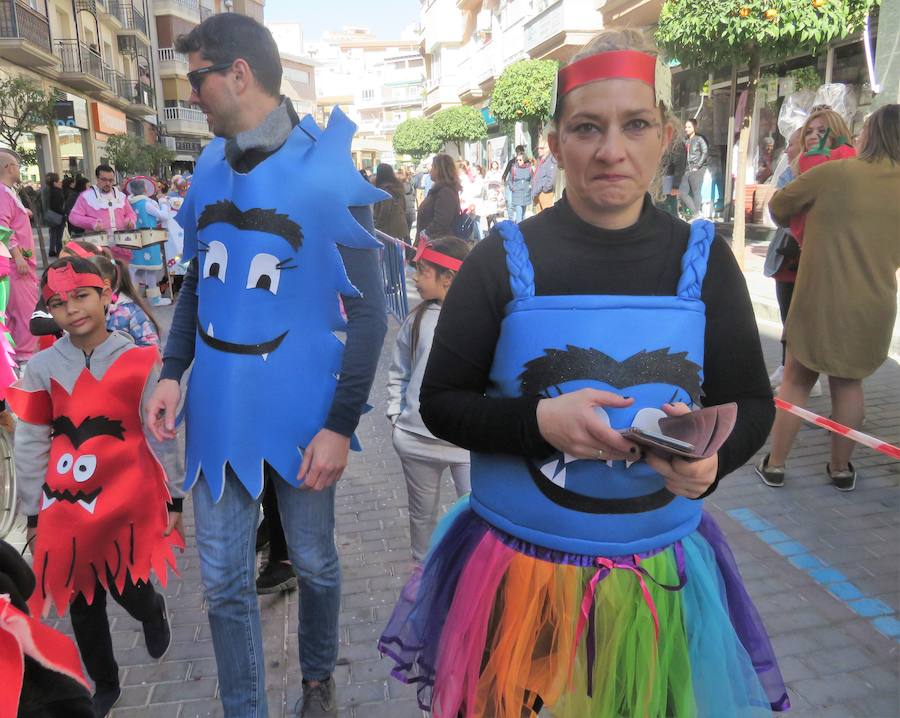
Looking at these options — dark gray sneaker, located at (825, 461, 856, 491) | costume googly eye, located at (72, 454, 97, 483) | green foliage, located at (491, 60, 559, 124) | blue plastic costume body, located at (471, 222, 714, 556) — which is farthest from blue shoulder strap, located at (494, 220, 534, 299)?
green foliage, located at (491, 60, 559, 124)

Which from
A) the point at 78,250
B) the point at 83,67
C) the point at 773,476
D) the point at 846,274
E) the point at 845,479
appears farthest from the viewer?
the point at 83,67

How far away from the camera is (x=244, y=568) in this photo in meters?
2.13

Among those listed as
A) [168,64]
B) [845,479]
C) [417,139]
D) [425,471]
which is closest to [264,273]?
[425,471]

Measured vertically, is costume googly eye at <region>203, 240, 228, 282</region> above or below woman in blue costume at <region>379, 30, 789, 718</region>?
above

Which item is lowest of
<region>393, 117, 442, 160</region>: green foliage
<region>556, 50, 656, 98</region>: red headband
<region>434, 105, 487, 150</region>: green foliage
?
<region>556, 50, 656, 98</region>: red headband

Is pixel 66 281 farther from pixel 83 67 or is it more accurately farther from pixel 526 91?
pixel 83 67

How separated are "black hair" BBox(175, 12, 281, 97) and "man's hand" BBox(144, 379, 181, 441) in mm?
921

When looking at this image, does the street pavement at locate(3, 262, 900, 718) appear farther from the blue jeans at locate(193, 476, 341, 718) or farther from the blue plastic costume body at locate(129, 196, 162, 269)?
the blue plastic costume body at locate(129, 196, 162, 269)

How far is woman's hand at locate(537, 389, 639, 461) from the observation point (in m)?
1.32

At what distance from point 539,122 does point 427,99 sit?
101ft

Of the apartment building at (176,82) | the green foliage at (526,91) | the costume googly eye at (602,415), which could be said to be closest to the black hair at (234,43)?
the costume googly eye at (602,415)

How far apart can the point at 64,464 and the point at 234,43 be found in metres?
1.44

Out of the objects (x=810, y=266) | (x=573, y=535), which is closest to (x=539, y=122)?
(x=810, y=266)

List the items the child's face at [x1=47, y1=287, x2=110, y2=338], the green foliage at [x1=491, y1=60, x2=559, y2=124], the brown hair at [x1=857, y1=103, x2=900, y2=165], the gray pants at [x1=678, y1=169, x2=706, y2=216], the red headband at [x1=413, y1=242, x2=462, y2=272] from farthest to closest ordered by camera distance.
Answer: the green foliage at [x1=491, y1=60, x2=559, y2=124], the gray pants at [x1=678, y1=169, x2=706, y2=216], the brown hair at [x1=857, y1=103, x2=900, y2=165], the red headband at [x1=413, y1=242, x2=462, y2=272], the child's face at [x1=47, y1=287, x2=110, y2=338]
